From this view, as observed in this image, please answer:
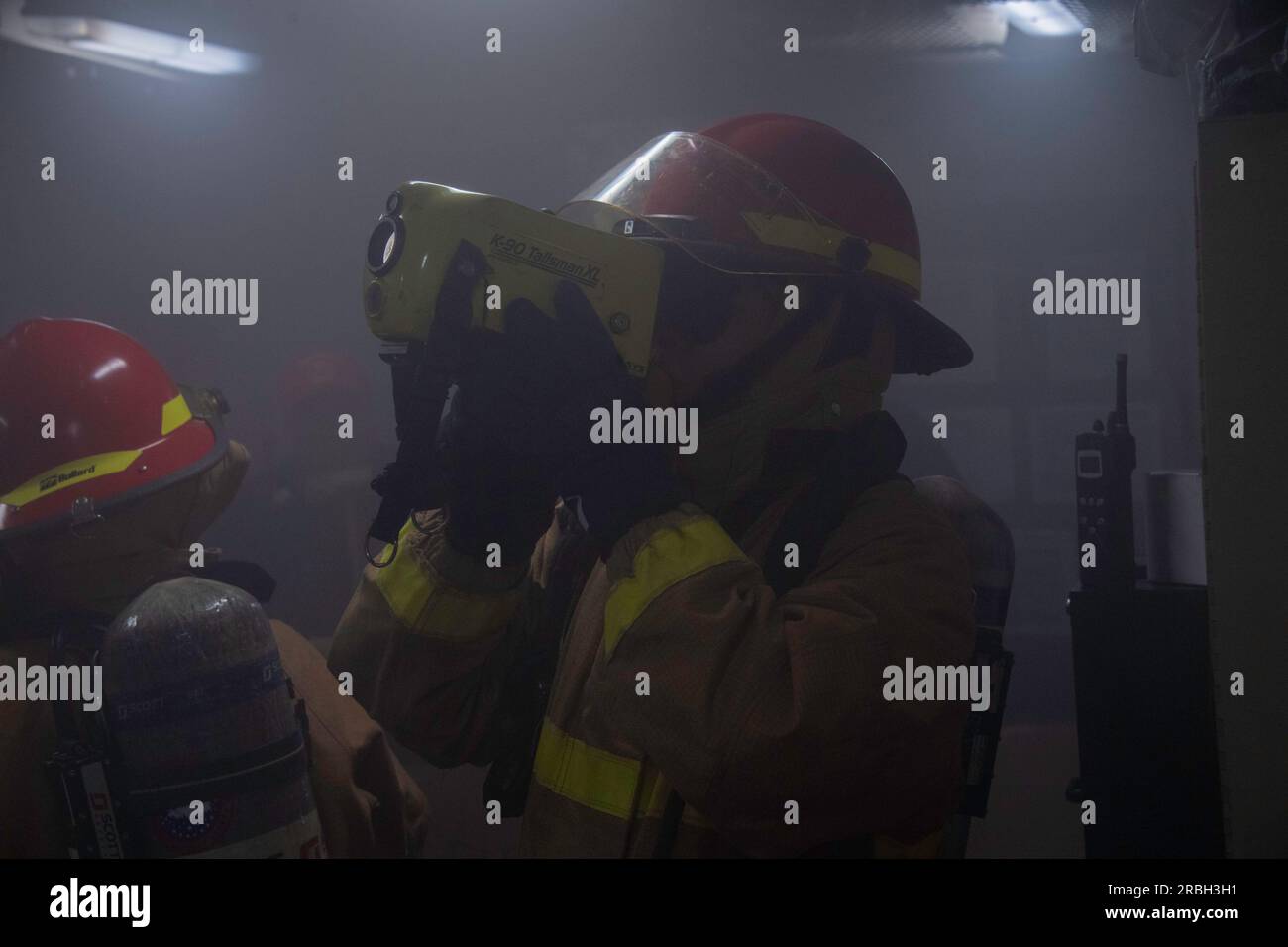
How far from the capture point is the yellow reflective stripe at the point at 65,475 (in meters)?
1.22

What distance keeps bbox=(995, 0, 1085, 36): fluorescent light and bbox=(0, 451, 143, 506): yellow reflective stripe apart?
4.82 feet

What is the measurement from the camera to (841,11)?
5.14ft

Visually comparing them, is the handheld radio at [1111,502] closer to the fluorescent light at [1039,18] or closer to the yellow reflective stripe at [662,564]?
the fluorescent light at [1039,18]

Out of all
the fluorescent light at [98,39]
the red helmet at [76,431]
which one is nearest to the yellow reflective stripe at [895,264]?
the red helmet at [76,431]

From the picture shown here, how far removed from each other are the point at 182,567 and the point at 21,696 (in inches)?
9.3

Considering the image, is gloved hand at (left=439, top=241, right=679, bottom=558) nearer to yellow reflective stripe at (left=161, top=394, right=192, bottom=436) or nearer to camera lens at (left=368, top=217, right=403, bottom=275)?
camera lens at (left=368, top=217, right=403, bottom=275)

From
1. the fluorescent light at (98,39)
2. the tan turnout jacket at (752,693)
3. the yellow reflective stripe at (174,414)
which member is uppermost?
the fluorescent light at (98,39)

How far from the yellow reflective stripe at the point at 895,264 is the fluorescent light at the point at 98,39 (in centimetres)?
124

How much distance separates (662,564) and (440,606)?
→ 0.32m

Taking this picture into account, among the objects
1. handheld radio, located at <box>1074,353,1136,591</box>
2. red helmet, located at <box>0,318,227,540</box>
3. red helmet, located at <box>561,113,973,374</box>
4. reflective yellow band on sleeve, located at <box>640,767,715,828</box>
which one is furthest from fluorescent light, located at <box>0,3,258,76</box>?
handheld radio, located at <box>1074,353,1136,591</box>

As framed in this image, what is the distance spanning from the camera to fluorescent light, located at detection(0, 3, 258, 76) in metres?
1.58

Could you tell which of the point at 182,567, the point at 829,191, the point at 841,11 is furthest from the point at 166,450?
the point at 841,11

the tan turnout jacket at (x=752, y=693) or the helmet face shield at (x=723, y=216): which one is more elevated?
the helmet face shield at (x=723, y=216)

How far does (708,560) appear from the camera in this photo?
833 millimetres
